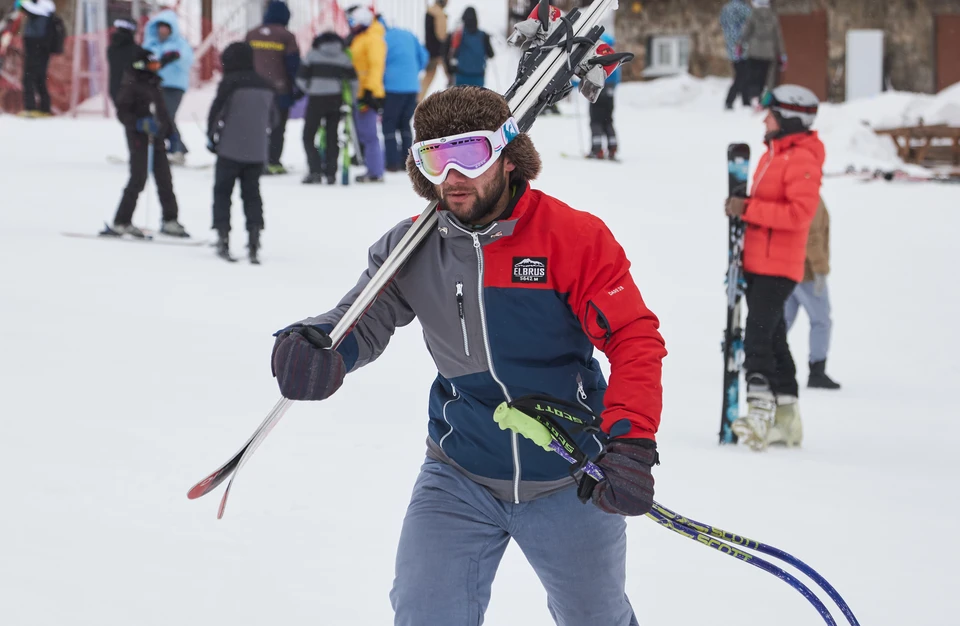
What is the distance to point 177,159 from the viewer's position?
13.9 metres

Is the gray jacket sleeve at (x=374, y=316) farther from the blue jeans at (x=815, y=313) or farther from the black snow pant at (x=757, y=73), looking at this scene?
the black snow pant at (x=757, y=73)

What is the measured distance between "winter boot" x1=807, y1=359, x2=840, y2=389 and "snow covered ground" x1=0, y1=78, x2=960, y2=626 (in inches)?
6.6

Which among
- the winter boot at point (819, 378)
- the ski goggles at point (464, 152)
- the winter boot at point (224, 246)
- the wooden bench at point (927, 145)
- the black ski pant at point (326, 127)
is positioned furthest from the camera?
the wooden bench at point (927, 145)

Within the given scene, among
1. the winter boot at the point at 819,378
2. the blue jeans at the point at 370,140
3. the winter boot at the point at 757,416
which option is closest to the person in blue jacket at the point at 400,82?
the blue jeans at the point at 370,140

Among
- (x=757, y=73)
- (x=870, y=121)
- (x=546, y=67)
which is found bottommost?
(x=546, y=67)

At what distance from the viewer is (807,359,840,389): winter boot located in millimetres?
7238

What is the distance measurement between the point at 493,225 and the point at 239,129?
6667 mm

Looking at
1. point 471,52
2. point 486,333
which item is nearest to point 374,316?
point 486,333

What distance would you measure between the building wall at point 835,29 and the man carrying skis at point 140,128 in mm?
17216

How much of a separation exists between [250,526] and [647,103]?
1921 cm

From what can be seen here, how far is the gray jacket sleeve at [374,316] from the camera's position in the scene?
8.52 ft

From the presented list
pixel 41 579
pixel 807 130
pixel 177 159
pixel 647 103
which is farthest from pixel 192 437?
pixel 647 103

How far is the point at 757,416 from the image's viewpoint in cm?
573

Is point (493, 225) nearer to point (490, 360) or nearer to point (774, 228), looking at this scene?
point (490, 360)
